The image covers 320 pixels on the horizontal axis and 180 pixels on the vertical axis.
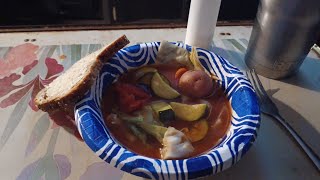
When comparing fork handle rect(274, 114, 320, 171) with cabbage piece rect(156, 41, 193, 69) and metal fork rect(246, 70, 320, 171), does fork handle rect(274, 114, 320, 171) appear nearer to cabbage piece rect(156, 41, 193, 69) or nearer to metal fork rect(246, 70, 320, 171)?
metal fork rect(246, 70, 320, 171)

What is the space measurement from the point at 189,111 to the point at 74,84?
0.25 m

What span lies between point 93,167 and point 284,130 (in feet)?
1.44

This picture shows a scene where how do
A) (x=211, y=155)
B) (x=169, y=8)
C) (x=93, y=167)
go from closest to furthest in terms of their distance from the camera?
(x=211, y=155)
(x=93, y=167)
(x=169, y=8)

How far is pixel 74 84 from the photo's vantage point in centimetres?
64

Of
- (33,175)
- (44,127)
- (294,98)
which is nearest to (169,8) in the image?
(294,98)

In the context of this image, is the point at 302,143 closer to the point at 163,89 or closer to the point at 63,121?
the point at 163,89

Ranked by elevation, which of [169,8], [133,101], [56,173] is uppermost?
[133,101]

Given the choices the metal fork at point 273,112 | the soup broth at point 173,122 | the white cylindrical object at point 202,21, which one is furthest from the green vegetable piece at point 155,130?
the white cylindrical object at point 202,21

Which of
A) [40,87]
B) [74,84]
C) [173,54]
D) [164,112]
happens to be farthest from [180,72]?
[40,87]

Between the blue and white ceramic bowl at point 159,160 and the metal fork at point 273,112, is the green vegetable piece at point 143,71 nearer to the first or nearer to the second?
the blue and white ceramic bowl at point 159,160

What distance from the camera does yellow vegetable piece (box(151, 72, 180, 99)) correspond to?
2.31 feet

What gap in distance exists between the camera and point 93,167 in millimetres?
630

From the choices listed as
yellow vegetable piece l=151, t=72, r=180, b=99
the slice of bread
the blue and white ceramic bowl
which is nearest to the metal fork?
the blue and white ceramic bowl

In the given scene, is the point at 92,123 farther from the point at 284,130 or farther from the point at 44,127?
the point at 284,130
